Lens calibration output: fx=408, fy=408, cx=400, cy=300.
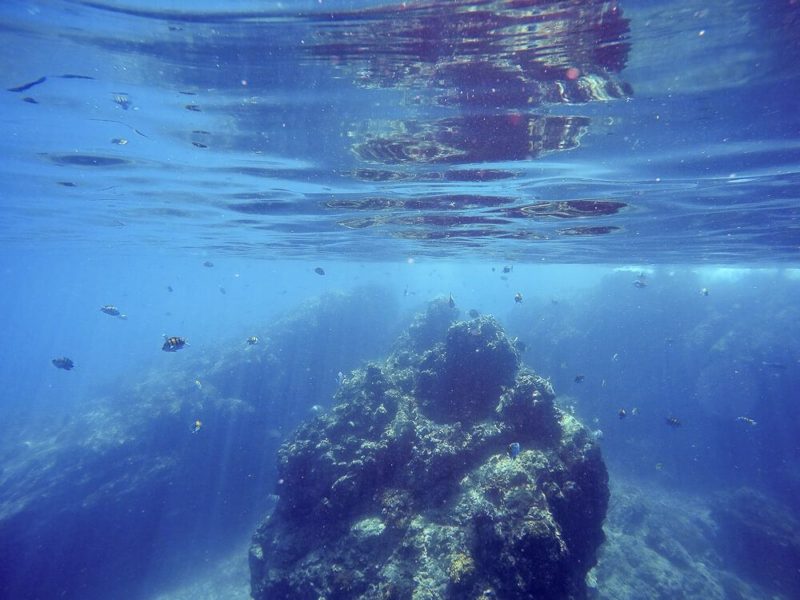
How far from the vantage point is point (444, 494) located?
984cm

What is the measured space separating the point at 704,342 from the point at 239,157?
3578cm

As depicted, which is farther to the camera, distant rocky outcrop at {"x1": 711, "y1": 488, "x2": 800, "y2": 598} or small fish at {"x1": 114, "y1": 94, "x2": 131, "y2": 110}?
distant rocky outcrop at {"x1": 711, "y1": 488, "x2": 800, "y2": 598}

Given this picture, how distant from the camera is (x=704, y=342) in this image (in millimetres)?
32281

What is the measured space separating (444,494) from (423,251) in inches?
1030

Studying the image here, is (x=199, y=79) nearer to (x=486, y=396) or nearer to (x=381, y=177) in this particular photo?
(x=381, y=177)

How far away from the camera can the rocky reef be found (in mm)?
7531

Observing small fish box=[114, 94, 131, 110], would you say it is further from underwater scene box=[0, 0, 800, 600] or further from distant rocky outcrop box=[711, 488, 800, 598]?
distant rocky outcrop box=[711, 488, 800, 598]

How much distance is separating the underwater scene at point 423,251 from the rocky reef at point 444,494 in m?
0.07

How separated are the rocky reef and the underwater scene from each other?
7cm

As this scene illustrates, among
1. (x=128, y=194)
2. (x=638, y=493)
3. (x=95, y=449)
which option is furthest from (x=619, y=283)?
(x=95, y=449)

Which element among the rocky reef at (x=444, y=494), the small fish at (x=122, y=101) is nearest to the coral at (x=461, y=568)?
the rocky reef at (x=444, y=494)

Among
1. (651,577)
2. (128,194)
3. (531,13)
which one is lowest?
(651,577)

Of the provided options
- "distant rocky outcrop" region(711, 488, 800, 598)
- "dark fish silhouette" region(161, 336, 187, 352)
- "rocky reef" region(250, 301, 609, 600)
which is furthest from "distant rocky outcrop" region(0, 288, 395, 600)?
"distant rocky outcrop" region(711, 488, 800, 598)

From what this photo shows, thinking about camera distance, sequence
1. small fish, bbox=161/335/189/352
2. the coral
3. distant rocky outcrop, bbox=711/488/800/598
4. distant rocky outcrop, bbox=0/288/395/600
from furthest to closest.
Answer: distant rocky outcrop, bbox=0/288/395/600, distant rocky outcrop, bbox=711/488/800/598, small fish, bbox=161/335/189/352, the coral
